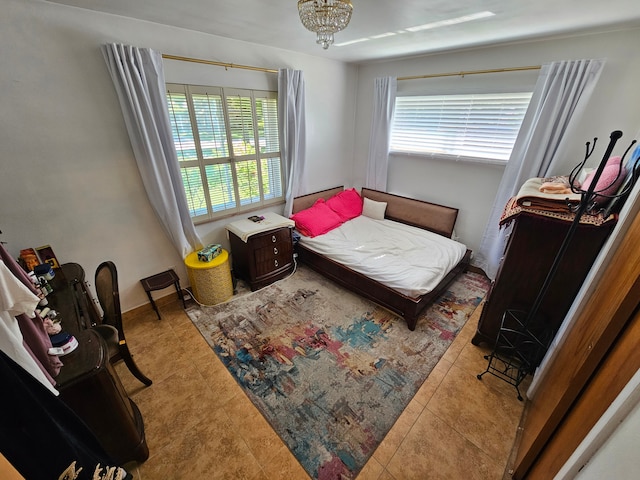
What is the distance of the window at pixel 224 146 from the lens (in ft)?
7.73

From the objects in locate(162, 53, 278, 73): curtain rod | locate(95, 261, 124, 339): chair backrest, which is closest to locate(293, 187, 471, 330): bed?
locate(162, 53, 278, 73): curtain rod

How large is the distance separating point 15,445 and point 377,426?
1.61 m

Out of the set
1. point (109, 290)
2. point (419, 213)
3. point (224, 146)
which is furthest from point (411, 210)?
point (109, 290)

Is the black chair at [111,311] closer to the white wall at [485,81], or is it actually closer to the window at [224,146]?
the window at [224,146]

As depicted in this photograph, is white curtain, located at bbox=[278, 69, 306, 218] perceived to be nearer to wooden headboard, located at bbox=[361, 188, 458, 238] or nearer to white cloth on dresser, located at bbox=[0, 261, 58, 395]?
wooden headboard, located at bbox=[361, 188, 458, 238]

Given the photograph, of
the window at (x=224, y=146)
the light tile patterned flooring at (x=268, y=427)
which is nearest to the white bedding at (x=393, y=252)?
the light tile patterned flooring at (x=268, y=427)

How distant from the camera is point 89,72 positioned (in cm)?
182

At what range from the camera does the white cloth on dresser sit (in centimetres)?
75

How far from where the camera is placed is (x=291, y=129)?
2.98 meters

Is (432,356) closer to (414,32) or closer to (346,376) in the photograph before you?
(346,376)

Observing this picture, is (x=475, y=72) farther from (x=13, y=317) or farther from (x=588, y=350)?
(x=13, y=317)

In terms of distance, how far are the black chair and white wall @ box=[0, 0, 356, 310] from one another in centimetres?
80

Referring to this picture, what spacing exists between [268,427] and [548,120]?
11.3ft

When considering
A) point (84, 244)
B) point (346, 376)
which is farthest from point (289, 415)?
point (84, 244)
